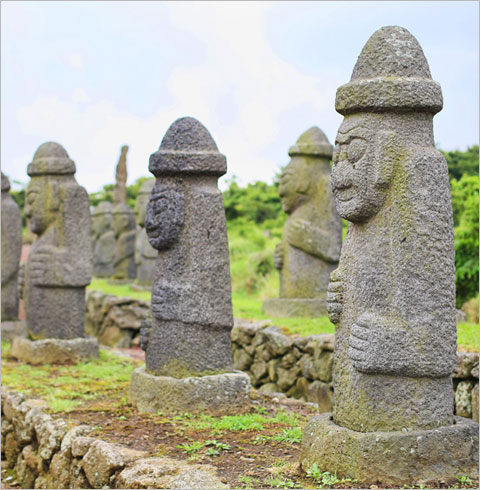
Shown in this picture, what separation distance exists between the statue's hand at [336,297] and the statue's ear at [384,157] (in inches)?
27.5

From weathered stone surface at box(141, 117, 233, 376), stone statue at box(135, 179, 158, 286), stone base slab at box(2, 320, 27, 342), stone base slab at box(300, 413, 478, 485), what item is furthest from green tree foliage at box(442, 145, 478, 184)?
stone base slab at box(300, 413, 478, 485)

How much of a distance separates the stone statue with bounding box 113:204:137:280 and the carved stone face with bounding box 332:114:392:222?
14.7 meters

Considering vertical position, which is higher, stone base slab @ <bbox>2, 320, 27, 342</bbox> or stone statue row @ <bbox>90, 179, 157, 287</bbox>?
stone statue row @ <bbox>90, 179, 157, 287</bbox>

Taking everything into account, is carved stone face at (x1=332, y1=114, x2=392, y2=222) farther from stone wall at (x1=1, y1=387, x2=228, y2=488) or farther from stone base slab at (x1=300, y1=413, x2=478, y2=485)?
stone wall at (x1=1, y1=387, x2=228, y2=488)

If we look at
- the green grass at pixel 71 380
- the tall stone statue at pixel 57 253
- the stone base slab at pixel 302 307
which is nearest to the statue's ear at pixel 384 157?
the green grass at pixel 71 380

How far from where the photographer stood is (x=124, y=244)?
1953cm

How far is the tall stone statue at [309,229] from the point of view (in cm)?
1148

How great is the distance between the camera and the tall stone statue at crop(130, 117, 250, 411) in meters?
7.07

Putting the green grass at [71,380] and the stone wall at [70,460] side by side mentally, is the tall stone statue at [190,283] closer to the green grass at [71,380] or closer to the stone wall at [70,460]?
the stone wall at [70,460]

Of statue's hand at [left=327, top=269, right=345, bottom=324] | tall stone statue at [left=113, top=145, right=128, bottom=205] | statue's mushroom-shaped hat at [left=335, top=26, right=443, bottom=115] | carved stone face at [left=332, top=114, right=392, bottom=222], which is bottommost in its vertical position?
statue's hand at [left=327, top=269, right=345, bottom=324]

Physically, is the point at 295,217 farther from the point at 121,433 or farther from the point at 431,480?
the point at 431,480

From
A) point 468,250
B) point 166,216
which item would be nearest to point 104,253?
point 468,250

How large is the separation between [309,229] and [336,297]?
20.6 feet

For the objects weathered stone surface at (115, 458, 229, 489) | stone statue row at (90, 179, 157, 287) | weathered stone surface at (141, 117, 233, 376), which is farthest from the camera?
stone statue row at (90, 179, 157, 287)
